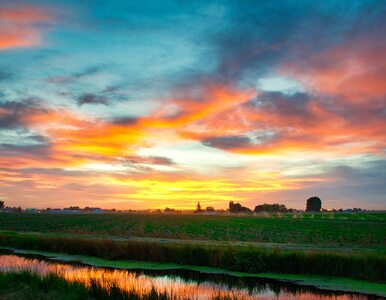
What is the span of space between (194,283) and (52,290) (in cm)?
693

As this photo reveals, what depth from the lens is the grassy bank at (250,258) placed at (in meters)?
21.1

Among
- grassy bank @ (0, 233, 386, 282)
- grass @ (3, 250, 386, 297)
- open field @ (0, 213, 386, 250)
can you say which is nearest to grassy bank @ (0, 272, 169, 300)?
grass @ (3, 250, 386, 297)

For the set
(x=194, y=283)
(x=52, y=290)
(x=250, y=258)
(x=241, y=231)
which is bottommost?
(x=194, y=283)

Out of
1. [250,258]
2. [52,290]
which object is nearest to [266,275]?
[250,258]

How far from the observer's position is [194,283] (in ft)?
65.0

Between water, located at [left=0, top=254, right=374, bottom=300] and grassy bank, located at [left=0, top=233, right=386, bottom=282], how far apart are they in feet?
6.53

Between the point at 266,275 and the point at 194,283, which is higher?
the point at 266,275

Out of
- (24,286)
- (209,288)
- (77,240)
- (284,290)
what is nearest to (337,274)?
(284,290)

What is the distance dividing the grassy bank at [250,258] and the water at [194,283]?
1.99 m

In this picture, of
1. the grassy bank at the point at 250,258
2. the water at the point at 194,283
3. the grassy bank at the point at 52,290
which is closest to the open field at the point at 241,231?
the grassy bank at the point at 250,258

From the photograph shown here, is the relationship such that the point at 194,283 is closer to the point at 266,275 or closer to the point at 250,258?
the point at 266,275

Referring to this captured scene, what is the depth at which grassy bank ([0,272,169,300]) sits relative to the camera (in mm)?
13445

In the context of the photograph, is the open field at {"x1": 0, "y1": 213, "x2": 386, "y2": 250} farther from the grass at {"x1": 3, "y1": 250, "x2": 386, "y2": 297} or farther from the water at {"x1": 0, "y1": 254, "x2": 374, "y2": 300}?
the water at {"x1": 0, "y1": 254, "x2": 374, "y2": 300}

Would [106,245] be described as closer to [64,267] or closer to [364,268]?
[64,267]
